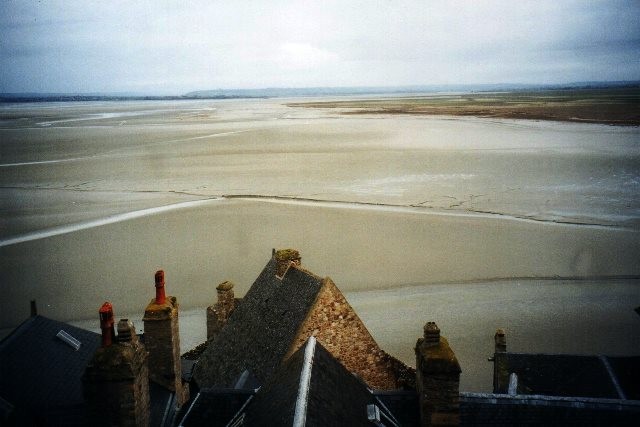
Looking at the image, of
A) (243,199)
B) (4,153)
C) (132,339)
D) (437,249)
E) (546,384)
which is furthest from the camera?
(4,153)

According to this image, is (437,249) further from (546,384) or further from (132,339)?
(132,339)

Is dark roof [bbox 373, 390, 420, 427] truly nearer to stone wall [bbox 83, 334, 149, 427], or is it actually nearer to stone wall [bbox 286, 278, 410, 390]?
stone wall [bbox 286, 278, 410, 390]

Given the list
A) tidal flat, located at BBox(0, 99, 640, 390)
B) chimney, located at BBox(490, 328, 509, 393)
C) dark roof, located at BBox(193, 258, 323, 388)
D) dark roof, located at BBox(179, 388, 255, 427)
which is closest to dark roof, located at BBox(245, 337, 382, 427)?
dark roof, located at BBox(179, 388, 255, 427)

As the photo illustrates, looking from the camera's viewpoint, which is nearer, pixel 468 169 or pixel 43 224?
pixel 43 224

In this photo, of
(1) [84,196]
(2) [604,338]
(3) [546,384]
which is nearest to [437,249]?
(2) [604,338]

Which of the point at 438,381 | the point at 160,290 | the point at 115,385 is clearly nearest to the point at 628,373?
the point at 438,381

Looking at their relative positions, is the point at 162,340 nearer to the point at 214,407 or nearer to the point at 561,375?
the point at 214,407
